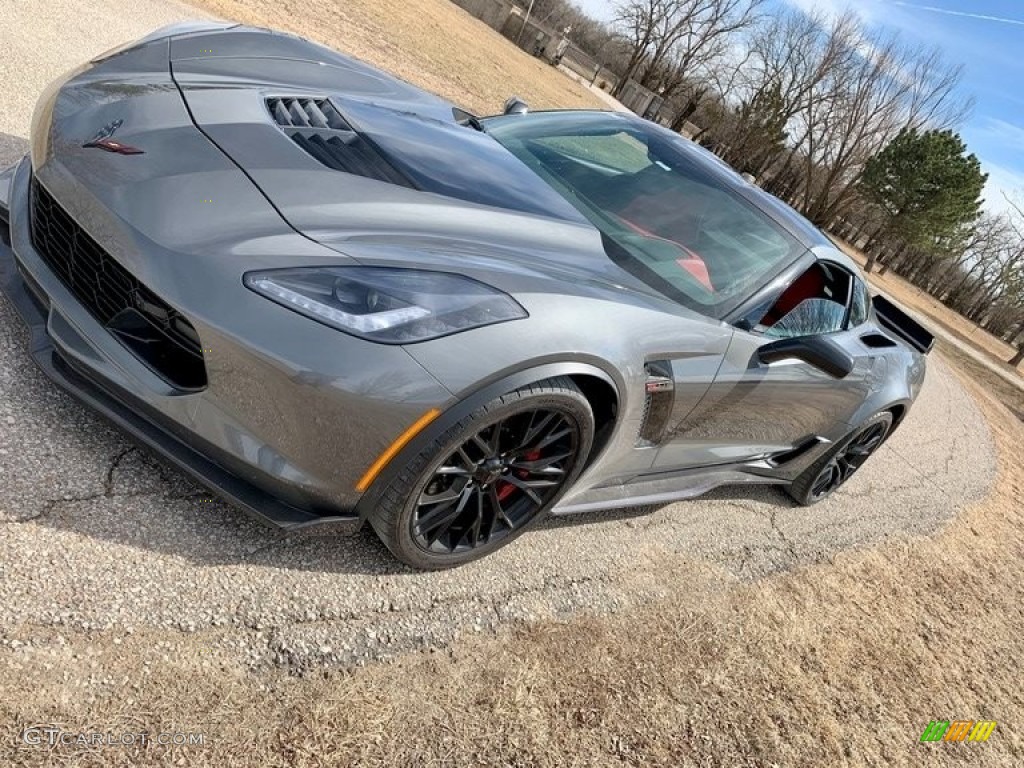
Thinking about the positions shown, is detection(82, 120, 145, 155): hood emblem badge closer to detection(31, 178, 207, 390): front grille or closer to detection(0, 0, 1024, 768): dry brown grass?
detection(31, 178, 207, 390): front grille

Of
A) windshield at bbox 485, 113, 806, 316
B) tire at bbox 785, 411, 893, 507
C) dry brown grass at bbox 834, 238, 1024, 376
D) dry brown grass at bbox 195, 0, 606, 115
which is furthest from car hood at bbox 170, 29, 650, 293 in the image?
dry brown grass at bbox 834, 238, 1024, 376

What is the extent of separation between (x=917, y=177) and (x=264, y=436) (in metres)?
43.5

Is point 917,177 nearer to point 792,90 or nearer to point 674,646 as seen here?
point 792,90

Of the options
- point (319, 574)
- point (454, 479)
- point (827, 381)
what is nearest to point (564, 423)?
point (454, 479)

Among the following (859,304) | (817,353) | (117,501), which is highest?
(859,304)

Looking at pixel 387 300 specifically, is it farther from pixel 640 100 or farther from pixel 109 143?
pixel 640 100

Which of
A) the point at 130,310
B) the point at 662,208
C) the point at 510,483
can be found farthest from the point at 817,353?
the point at 130,310

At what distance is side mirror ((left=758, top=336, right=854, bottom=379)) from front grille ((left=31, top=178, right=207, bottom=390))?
7.16 feet

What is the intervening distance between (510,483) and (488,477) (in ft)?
0.42

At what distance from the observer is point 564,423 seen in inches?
96.3

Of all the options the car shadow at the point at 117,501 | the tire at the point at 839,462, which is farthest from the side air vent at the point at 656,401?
the tire at the point at 839,462

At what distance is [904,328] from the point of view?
4.99 meters

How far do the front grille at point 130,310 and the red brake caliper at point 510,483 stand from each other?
105cm

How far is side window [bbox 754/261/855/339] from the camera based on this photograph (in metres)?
3.15
